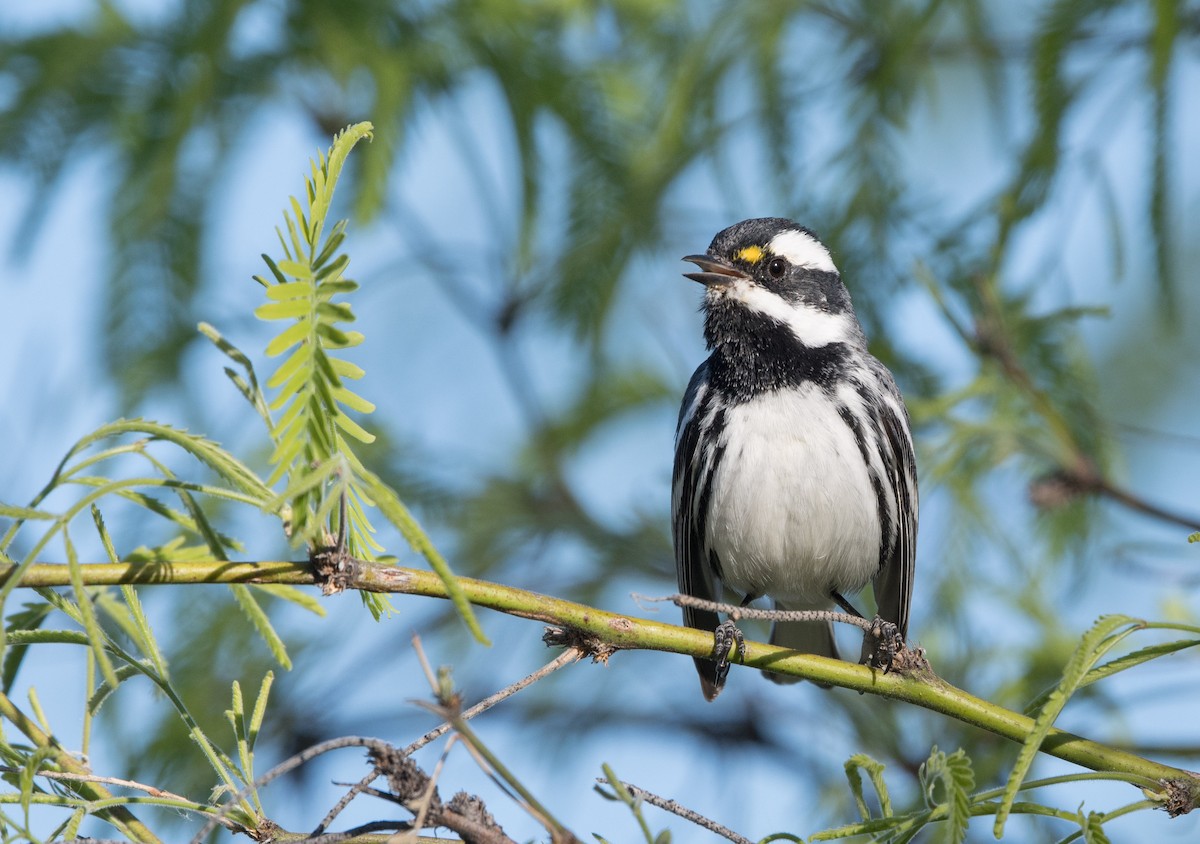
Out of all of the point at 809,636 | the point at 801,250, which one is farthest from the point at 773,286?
the point at 809,636

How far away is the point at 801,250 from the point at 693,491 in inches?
37.0

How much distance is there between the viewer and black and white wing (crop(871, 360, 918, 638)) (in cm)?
375

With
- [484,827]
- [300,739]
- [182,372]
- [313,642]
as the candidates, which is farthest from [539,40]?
[484,827]

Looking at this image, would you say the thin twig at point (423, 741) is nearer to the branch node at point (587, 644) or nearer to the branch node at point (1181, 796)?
the branch node at point (587, 644)

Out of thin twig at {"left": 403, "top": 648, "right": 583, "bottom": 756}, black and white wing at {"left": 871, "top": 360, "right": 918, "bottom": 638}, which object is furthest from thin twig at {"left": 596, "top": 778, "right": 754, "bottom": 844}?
black and white wing at {"left": 871, "top": 360, "right": 918, "bottom": 638}

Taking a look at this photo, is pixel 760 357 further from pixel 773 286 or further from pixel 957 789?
pixel 957 789

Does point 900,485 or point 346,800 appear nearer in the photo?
point 346,800

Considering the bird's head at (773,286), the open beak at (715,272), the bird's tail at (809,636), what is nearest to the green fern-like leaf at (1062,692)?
the bird's head at (773,286)

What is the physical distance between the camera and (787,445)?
361 cm

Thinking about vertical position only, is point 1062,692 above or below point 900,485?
below

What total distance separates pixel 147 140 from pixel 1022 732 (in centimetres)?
317

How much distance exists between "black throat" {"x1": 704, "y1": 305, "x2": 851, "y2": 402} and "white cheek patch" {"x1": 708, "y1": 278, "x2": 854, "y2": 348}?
0.03 m

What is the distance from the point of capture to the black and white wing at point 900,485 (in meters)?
3.75

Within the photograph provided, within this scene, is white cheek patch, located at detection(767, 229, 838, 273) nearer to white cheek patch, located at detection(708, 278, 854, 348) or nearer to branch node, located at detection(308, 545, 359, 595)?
white cheek patch, located at detection(708, 278, 854, 348)
